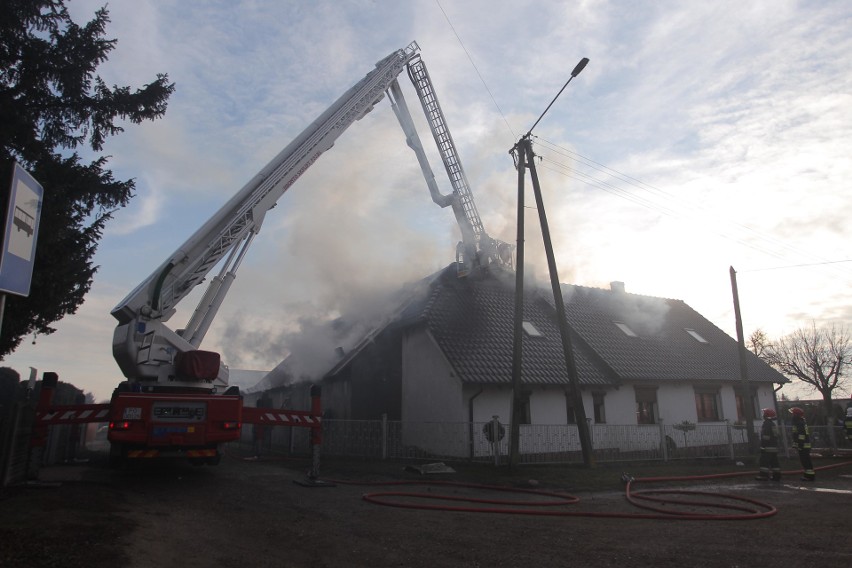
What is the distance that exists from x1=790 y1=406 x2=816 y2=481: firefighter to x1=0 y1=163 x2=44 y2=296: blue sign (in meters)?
14.7

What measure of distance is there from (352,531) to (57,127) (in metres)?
9.66

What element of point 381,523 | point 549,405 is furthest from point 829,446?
point 381,523

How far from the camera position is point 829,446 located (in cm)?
2183

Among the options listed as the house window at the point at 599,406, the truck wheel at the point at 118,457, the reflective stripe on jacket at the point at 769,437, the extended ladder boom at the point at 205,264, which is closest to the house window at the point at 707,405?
the house window at the point at 599,406

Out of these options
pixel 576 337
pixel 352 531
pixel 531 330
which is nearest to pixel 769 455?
pixel 531 330

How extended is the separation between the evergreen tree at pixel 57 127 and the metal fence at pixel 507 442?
8.49 m

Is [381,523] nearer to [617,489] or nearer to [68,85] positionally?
[617,489]

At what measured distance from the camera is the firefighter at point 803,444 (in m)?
12.2

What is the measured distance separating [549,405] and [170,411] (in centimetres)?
1182

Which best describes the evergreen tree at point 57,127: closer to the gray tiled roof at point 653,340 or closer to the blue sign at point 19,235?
the blue sign at point 19,235

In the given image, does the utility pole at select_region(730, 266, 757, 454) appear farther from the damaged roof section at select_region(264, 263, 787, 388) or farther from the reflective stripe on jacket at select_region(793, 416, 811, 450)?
the reflective stripe on jacket at select_region(793, 416, 811, 450)

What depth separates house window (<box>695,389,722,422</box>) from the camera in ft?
71.5

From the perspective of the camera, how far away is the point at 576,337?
2072 centimetres

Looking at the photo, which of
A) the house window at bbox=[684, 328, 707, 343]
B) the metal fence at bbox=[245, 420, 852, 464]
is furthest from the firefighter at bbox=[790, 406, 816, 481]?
the house window at bbox=[684, 328, 707, 343]
